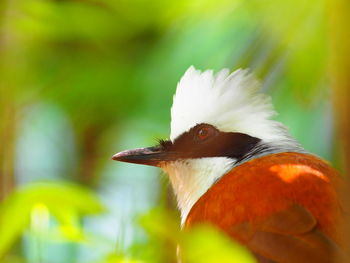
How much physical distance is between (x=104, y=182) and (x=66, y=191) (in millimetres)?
3784

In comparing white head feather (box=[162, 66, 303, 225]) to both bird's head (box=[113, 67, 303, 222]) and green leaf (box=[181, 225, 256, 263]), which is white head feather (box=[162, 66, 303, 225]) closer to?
bird's head (box=[113, 67, 303, 222])

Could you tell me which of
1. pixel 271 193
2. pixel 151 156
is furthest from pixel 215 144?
pixel 271 193

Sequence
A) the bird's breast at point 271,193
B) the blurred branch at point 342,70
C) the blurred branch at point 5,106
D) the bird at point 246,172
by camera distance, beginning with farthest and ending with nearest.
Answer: the bird's breast at point 271,193 → the bird at point 246,172 → the blurred branch at point 5,106 → the blurred branch at point 342,70

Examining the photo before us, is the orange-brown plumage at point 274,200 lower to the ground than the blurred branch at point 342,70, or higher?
lower

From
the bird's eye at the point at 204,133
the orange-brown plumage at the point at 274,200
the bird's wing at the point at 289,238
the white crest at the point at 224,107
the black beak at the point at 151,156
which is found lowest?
the bird's wing at the point at 289,238

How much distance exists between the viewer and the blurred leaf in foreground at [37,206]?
70.7 inches

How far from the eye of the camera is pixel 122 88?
3.99m

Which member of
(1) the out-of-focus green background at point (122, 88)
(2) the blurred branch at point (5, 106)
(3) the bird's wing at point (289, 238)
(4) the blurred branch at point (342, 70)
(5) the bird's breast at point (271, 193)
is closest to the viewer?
(4) the blurred branch at point (342, 70)

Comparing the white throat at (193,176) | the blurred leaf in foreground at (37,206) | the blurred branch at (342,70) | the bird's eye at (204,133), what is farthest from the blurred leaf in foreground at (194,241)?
the bird's eye at (204,133)

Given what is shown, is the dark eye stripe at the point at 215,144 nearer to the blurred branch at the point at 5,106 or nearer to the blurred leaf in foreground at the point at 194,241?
A: the blurred branch at the point at 5,106

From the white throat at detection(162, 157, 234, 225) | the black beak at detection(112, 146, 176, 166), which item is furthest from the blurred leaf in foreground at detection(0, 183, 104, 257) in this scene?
the black beak at detection(112, 146, 176, 166)

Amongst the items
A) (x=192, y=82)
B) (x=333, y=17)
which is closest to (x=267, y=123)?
(x=192, y=82)

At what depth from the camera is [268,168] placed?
308 cm

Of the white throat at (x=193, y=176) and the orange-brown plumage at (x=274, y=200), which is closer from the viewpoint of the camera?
the orange-brown plumage at (x=274, y=200)
